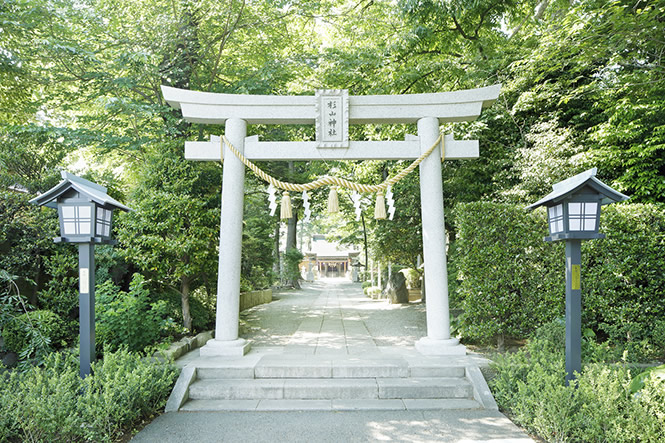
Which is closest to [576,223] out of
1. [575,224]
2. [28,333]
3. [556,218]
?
[575,224]

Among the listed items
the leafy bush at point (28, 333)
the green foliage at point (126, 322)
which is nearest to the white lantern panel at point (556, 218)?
the green foliage at point (126, 322)

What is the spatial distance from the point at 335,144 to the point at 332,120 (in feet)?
1.27

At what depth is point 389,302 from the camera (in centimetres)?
1454

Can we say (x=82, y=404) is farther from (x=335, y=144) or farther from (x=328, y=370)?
(x=335, y=144)

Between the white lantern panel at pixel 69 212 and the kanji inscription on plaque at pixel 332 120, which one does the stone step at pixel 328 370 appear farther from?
the kanji inscription on plaque at pixel 332 120

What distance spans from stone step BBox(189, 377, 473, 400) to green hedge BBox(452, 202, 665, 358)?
1557mm

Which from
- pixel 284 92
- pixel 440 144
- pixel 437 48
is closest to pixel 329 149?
pixel 440 144

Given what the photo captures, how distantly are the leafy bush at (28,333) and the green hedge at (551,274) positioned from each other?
6.30m

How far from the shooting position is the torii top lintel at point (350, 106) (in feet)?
19.7

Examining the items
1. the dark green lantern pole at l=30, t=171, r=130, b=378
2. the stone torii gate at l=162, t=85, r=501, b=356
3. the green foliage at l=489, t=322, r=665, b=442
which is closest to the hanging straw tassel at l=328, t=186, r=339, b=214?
the stone torii gate at l=162, t=85, r=501, b=356

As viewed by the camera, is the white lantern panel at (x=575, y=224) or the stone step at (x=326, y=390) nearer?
the white lantern panel at (x=575, y=224)

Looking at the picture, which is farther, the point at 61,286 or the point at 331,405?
the point at 61,286

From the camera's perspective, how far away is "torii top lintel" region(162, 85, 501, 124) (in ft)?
19.7

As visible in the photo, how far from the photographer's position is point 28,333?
5.32 m
